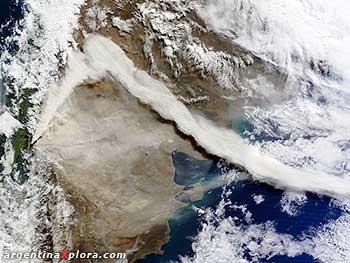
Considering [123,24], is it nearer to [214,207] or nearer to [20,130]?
[20,130]

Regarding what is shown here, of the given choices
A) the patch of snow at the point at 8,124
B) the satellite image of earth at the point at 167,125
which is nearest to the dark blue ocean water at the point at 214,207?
the satellite image of earth at the point at 167,125

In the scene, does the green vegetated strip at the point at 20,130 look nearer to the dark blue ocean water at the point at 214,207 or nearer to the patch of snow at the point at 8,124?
the patch of snow at the point at 8,124

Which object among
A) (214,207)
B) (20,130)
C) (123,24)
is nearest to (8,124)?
(20,130)

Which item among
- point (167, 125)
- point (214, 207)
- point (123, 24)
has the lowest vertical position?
point (214, 207)

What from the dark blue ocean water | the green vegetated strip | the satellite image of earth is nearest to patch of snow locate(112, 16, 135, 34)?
the satellite image of earth

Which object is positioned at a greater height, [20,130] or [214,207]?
[20,130]

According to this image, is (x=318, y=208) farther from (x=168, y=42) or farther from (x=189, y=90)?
(x=168, y=42)

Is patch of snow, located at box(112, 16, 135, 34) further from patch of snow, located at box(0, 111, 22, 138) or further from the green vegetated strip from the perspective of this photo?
patch of snow, located at box(0, 111, 22, 138)
